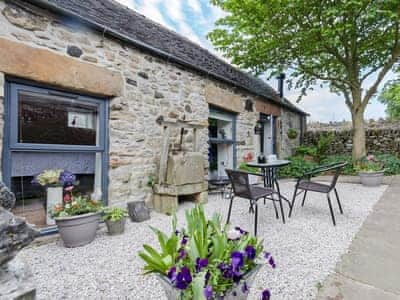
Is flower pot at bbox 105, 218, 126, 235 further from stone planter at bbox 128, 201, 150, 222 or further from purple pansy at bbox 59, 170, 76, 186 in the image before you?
purple pansy at bbox 59, 170, 76, 186

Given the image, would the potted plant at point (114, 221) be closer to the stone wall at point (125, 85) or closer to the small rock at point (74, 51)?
the stone wall at point (125, 85)

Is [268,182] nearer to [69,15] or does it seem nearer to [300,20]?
[69,15]

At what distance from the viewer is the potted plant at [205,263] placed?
1035 mm

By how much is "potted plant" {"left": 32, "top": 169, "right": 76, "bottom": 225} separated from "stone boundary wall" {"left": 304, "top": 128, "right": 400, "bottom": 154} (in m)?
9.63

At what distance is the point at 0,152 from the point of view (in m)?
2.25

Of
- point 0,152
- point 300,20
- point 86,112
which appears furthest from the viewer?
point 300,20

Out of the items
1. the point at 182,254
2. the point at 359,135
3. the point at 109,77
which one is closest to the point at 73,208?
the point at 109,77

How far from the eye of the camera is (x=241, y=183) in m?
2.84

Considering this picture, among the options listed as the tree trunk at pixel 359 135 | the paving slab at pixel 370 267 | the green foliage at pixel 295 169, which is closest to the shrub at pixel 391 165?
the tree trunk at pixel 359 135

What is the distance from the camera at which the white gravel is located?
1681 millimetres

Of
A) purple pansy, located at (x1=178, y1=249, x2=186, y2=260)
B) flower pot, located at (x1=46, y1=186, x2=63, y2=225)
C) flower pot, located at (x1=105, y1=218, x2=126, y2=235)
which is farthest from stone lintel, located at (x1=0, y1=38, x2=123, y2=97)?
purple pansy, located at (x1=178, y1=249, x2=186, y2=260)

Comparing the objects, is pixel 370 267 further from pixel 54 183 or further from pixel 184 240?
pixel 54 183

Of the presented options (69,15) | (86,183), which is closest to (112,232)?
(86,183)

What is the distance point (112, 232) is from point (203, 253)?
6.46 feet
